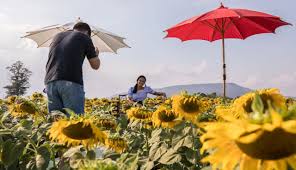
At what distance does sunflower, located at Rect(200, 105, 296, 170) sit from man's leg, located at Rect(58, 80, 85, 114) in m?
3.15

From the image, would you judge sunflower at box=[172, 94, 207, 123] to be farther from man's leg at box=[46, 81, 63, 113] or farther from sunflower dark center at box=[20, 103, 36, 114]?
man's leg at box=[46, 81, 63, 113]

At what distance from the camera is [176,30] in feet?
28.6

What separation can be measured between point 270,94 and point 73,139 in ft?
3.15

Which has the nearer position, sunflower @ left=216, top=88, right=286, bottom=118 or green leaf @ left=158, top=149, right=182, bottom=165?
sunflower @ left=216, top=88, right=286, bottom=118

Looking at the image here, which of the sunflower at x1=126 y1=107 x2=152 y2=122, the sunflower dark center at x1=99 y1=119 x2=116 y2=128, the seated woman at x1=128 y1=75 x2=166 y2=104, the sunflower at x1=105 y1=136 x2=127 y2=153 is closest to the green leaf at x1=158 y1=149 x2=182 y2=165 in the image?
the sunflower at x1=105 y1=136 x2=127 y2=153

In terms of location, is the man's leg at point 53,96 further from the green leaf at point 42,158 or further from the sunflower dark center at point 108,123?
the green leaf at point 42,158

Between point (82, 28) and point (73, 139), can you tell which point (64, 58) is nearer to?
point (82, 28)

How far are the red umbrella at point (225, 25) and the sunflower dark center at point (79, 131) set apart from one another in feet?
16.1

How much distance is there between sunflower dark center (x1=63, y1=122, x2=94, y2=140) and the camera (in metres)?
2.14

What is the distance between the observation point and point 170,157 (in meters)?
2.39

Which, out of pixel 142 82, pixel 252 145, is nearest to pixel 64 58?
pixel 252 145

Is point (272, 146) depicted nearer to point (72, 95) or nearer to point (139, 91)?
point (72, 95)

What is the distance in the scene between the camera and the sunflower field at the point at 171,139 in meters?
1.07

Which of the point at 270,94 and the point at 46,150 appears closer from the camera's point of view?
the point at 46,150
